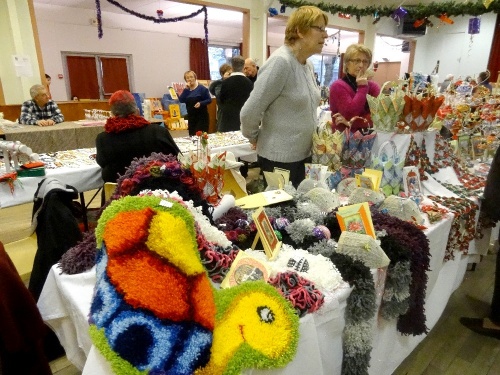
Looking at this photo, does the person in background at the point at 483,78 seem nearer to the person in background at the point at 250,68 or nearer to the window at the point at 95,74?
the person in background at the point at 250,68

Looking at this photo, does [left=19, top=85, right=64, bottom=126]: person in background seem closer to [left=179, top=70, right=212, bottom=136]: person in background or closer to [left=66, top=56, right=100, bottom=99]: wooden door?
[left=179, top=70, right=212, bottom=136]: person in background

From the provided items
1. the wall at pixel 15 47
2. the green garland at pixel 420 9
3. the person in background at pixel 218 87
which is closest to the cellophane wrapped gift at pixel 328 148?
the person in background at pixel 218 87

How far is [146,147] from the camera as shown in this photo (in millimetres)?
2176

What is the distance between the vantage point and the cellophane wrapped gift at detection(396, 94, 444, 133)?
180 centimetres

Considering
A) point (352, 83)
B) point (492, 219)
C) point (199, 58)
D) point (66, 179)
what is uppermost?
point (199, 58)

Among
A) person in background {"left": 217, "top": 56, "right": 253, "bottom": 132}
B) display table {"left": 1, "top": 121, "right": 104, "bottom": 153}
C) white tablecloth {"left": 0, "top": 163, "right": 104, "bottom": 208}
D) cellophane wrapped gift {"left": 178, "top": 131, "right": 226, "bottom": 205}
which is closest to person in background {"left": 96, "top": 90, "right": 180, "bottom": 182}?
white tablecloth {"left": 0, "top": 163, "right": 104, "bottom": 208}

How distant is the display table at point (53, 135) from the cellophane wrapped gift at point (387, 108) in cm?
329

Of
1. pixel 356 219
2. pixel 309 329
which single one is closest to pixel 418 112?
pixel 356 219

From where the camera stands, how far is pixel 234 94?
3.92m

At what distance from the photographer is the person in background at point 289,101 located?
175cm

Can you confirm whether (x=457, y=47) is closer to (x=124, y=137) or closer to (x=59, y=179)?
(x=124, y=137)

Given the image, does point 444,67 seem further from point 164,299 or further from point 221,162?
point 164,299

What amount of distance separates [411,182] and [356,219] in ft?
2.11

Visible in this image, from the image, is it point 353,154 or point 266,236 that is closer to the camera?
point 266,236
